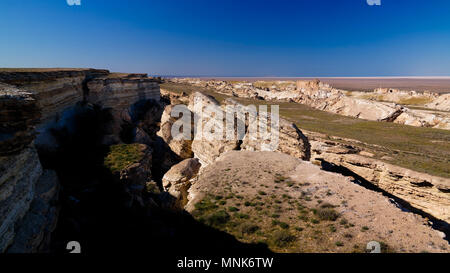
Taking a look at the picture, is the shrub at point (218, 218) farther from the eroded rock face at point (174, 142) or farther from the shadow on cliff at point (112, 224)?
the eroded rock face at point (174, 142)

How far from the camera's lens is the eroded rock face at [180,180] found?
1432 cm

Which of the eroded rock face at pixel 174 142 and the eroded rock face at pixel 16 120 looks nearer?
the eroded rock face at pixel 16 120

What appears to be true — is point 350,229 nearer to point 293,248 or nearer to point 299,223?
point 299,223

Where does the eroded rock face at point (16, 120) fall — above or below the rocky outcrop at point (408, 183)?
above

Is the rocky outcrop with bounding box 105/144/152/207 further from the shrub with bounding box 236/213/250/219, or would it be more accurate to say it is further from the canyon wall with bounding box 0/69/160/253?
the shrub with bounding box 236/213/250/219

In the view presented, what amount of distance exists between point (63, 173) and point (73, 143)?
6.40 m

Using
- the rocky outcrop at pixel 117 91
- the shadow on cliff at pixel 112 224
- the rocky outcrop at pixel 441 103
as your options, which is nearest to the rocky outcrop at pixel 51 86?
the rocky outcrop at pixel 117 91

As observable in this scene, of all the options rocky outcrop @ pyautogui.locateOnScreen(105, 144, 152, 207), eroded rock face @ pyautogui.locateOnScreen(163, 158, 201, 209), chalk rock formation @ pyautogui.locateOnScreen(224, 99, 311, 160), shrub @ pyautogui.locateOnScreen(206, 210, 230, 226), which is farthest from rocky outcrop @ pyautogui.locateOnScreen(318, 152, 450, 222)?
rocky outcrop @ pyautogui.locateOnScreen(105, 144, 152, 207)

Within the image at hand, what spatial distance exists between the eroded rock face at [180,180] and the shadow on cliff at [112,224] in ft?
6.12

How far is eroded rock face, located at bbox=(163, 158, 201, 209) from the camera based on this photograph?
1432 centimetres

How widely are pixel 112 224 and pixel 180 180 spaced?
7683 millimetres

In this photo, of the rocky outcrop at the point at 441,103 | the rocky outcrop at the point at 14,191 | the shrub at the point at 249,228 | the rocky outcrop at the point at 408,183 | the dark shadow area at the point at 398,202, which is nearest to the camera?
the rocky outcrop at the point at 14,191

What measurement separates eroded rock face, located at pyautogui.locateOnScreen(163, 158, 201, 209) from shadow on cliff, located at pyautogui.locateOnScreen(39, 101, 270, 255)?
1.87m

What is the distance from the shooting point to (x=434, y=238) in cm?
810
